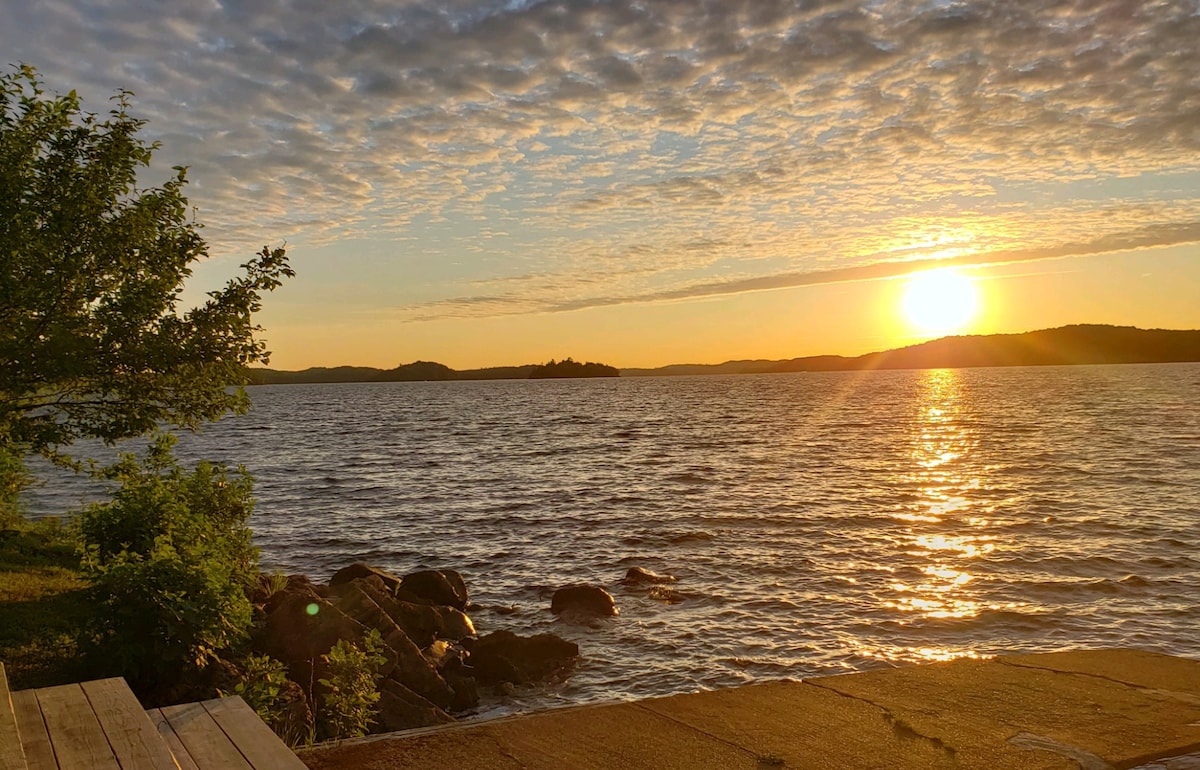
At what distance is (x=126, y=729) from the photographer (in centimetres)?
514

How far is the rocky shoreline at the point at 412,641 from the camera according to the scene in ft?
41.1

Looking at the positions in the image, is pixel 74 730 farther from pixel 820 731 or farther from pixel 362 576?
pixel 362 576

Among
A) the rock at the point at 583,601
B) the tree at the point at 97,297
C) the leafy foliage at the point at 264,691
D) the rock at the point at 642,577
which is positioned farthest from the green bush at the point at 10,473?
the rock at the point at 642,577

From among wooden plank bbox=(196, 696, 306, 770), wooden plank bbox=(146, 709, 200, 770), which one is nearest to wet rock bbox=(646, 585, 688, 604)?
wooden plank bbox=(196, 696, 306, 770)

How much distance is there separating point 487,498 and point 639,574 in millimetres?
17648

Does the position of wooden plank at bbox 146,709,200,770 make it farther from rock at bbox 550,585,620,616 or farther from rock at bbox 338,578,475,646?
rock at bbox 550,585,620,616

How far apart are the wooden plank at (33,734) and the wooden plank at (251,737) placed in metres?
0.99

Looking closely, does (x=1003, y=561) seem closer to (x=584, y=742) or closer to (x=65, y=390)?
(x=584, y=742)

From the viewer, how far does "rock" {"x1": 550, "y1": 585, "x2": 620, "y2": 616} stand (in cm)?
2009

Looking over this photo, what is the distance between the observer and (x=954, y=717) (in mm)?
7625

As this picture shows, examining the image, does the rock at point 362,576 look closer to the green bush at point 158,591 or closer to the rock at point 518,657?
the rock at point 518,657

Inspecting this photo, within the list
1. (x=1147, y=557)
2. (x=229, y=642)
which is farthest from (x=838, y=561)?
(x=229, y=642)

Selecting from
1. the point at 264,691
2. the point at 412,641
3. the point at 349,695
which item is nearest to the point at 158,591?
the point at 264,691

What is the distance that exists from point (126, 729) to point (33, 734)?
51 cm
